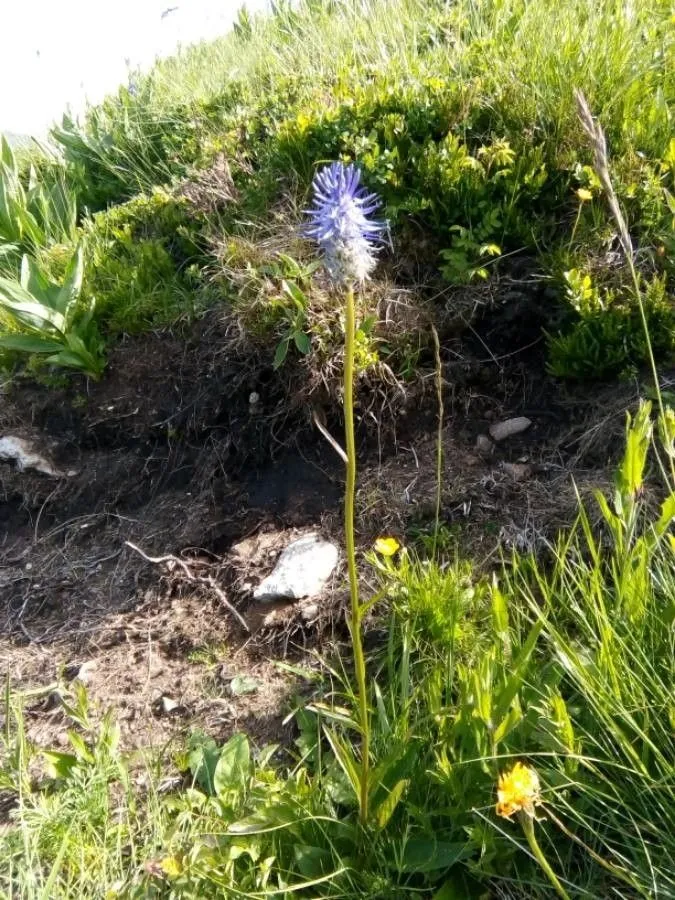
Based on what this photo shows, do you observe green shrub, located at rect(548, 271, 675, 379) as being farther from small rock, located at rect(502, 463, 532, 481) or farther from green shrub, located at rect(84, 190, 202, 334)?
green shrub, located at rect(84, 190, 202, 334)

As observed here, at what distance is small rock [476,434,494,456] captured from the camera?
238 cm

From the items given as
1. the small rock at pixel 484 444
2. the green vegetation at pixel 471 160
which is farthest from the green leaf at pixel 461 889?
the green vegetation at pixel 471 160

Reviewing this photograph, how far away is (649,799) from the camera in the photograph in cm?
128

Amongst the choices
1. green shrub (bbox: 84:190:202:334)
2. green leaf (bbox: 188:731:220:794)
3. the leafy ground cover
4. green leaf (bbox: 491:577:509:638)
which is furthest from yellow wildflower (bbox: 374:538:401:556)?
green shrub (bbox: 84:190:202:334)

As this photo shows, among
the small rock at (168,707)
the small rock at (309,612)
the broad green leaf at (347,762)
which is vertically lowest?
the small rock at (309,612)

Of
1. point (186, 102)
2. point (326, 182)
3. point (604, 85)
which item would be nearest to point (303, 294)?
point (326, 182)

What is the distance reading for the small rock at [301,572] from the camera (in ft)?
7.00

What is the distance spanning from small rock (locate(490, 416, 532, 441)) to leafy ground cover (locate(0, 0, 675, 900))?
0.13ft

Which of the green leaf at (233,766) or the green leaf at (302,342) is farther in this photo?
the green leaf at (302,342)

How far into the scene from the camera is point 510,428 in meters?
2.40

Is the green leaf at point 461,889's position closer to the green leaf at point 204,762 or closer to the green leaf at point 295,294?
the green leaf at point 204,762

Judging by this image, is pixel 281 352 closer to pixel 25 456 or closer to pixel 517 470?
pixel 517 470

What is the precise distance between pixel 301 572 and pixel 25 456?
59.3 inches

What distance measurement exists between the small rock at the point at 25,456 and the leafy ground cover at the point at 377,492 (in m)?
0.06
